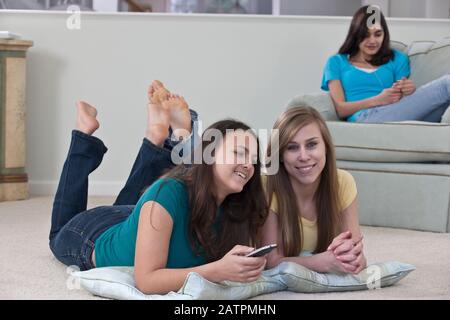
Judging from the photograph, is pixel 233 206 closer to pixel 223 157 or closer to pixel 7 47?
pixel 223 157

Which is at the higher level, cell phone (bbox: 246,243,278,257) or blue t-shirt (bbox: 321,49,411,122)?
blue t-shirt (bbox: 321,49,411,122)

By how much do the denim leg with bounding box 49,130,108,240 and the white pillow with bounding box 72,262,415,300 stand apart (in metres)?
0.35

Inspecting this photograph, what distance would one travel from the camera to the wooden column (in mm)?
3623

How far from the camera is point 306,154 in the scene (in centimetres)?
188

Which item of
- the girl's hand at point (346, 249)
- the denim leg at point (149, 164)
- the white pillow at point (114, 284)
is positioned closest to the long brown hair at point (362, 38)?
the denim leg at point (149, 164)

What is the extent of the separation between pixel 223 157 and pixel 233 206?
0.13m

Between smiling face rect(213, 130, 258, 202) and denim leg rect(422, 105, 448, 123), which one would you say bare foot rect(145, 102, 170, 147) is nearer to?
smiling face rect(213, 130, 258, 202)

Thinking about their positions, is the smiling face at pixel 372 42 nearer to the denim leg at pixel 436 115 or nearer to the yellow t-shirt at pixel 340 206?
the denim leg at pixel 436 115

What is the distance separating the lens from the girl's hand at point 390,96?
3197 millimetres

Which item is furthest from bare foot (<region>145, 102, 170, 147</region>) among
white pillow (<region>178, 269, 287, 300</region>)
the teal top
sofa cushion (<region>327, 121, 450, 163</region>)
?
sofa cushion (<region>327, 121, 450, 163</region>)

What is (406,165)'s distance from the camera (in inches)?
118

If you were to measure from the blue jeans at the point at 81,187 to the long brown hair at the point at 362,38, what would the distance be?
145 cm

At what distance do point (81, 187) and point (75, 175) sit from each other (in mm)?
38

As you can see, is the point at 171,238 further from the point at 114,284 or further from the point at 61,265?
the point at 61,265
